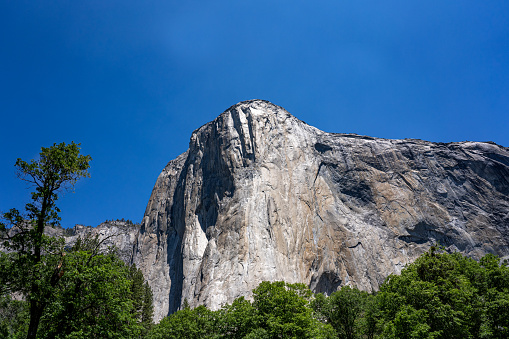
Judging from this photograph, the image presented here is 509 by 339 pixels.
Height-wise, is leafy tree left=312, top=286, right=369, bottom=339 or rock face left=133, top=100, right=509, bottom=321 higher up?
rock face left=133, top=100, right=509, bottom=321

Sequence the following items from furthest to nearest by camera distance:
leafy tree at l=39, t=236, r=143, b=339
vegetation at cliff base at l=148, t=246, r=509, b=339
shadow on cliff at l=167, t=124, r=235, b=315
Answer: shadow on cliff at l=167, t=124, r=235, b=315, vegetation at cliff base at l=148, t=246, r=509, b=339, leafy tree at l=39, t=236, r=143, b=339

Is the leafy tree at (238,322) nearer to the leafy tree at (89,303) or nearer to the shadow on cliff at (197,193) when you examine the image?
the leafy tree at (89,303)

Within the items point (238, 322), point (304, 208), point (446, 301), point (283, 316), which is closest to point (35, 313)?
point (238, 322)

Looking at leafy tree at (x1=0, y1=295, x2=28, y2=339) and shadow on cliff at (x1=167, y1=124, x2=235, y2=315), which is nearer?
leafy tree at (x1=0, y1=295, x2=28, y2=339)

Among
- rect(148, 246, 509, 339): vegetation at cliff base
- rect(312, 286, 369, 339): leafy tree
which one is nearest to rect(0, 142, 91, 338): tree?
rect(148, 246, 509, 339): vegetation at cliff base

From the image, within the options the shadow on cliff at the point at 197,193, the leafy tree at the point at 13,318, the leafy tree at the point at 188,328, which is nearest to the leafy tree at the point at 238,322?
the leafy tree at the point at 188,328

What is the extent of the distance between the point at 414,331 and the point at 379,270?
65.9m

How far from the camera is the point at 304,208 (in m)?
87.7

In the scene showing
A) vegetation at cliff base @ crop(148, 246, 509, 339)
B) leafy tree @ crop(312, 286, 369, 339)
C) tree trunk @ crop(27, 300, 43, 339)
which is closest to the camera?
tree trunk @ crop(27, 300, 43, 339)

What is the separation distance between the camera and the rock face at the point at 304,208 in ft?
255

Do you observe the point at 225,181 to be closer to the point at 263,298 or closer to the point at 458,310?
the point at 263,298

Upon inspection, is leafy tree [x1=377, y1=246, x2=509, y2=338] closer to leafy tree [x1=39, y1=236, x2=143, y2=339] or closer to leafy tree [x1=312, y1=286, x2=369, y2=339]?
leafy tree [x1=312, y1=286, x2=369, y2=339]

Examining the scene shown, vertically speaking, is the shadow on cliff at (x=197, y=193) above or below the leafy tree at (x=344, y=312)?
above

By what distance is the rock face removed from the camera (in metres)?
77.8
